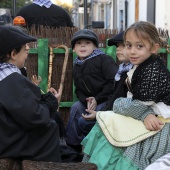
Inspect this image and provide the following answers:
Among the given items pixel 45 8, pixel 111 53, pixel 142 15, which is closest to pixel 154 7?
pixel 142 15

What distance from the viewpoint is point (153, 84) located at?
3.52 m

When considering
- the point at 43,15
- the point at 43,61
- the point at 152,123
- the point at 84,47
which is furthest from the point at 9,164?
the point at 43,15

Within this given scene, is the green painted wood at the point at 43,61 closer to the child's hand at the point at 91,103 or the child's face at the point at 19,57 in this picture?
the child's hand at the point at 91,103

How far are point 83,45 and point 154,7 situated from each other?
9064 mm

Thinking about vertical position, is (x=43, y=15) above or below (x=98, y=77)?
above

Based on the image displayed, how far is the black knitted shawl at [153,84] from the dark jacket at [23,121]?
71 cm

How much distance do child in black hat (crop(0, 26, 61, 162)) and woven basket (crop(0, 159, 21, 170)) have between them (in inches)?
1.6

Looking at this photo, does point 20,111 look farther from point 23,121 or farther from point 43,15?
point 43,15

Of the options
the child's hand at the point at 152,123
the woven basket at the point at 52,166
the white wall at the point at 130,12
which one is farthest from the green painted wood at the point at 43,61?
the white wall at the point at 130,12

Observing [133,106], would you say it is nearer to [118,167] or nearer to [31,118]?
[118,167]

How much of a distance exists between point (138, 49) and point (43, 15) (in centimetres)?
391

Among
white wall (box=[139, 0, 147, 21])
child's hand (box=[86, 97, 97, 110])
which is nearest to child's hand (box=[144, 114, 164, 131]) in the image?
child's hand (box=[86, 97, 97, 110])

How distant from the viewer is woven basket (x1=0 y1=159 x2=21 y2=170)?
3531 millimetres

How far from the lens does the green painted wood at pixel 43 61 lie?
602 centimetres
